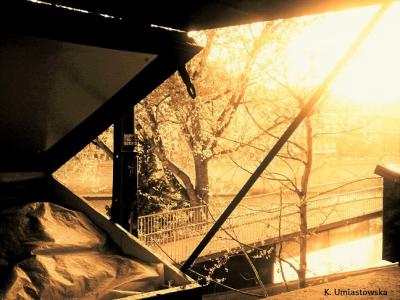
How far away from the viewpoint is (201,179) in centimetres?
1733

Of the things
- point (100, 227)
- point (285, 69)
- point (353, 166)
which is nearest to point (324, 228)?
point (285, 69)

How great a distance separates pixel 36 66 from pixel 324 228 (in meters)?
20.7

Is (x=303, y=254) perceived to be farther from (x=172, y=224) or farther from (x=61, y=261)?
(x=61, y=261)

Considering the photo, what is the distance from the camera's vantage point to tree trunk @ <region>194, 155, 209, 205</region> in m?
17.0

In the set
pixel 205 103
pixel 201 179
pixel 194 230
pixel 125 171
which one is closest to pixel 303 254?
pixel 194 230

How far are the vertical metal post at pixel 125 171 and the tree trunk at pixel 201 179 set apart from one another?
44.8ft

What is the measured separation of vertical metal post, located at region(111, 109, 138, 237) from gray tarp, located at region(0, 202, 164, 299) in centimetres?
37

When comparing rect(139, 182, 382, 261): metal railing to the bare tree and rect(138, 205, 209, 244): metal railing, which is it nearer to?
rect(138, 205, 209, 244): metal railing

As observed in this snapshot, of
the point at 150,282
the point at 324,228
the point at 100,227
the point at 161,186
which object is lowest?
the point at 324,228

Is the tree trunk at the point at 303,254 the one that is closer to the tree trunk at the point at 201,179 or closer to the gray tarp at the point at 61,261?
the tree trunk at the point at 201,179

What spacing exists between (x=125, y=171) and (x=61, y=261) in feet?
3.50

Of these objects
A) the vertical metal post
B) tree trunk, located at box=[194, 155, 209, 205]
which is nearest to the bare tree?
tree trunk, located at box=[194, 155, 209, 205]

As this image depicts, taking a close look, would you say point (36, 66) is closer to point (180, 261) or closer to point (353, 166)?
point (180, 261)

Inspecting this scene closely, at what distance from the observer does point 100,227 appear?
271cm
